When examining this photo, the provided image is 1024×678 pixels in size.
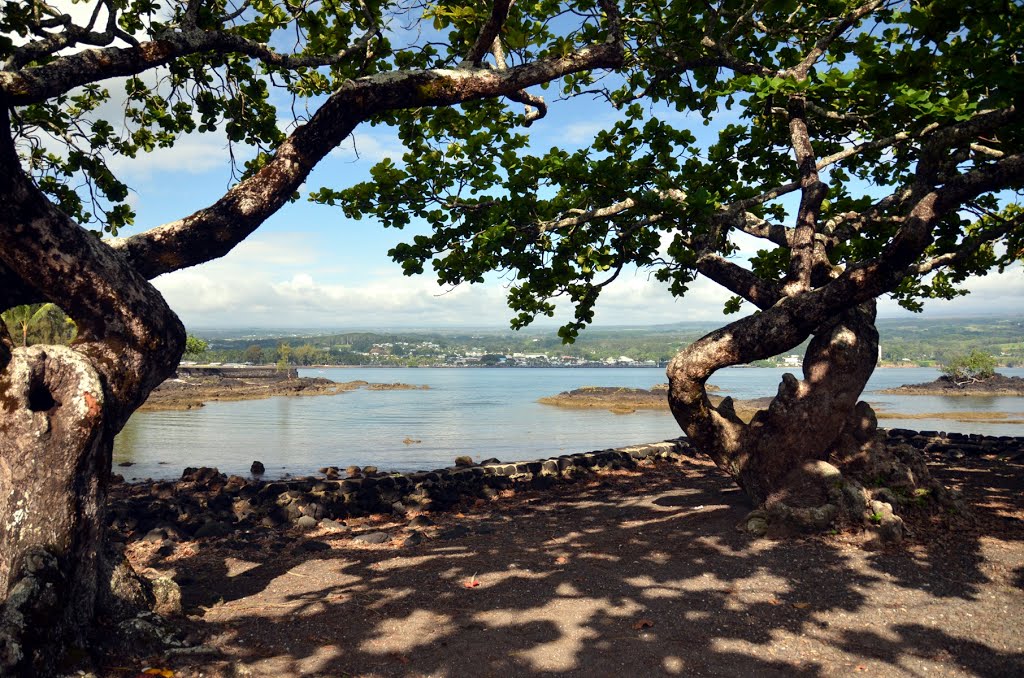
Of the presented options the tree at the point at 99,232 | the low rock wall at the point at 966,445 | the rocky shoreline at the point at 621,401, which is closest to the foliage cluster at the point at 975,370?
the rocky shoreline at the point at 621,401

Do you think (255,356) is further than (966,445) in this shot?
Yes

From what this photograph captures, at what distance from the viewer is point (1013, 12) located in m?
6.05

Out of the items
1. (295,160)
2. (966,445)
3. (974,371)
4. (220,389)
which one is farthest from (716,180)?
(974,371)

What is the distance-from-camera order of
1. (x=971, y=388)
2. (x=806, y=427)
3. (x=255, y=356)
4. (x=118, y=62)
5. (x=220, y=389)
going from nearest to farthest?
(x=118, y=62) < (x=806, y=427) < (x=971, y=388) < (x=220, y=389) < (x=255, y=356)

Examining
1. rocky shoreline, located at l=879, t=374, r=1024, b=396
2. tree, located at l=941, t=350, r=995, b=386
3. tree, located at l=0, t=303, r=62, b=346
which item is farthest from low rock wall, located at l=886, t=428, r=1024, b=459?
tree, located at l=941, t=350, r=995, b=386

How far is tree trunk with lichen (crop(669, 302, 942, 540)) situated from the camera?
9398 mm

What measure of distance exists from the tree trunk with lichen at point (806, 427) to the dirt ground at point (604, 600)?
0.89 metres

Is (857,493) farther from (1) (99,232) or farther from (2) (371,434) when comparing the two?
(2) (371,434)

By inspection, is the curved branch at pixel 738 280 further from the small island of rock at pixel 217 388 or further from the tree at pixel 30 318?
the tree at pixel 30 318

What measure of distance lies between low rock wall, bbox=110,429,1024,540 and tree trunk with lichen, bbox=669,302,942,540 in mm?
5486

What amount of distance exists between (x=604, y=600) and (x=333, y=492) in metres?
7.86

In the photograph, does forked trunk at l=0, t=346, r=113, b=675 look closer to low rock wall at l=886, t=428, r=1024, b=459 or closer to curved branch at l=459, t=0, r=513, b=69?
curved branch at l=459, t=0, r=513, b=69

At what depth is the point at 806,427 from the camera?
9.63m

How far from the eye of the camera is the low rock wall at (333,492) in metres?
10.7
